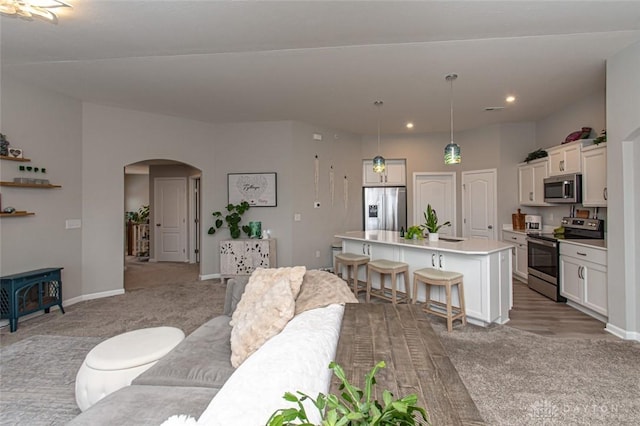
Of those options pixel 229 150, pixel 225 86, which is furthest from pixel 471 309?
pixel 229 150

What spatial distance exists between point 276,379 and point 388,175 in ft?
20.7

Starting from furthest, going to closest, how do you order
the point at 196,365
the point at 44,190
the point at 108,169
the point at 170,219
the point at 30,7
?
1. the point at 170,219
2. the point at 108,169
3. the point at 44,190
4. the point at 30,7
5. the point at 196,365

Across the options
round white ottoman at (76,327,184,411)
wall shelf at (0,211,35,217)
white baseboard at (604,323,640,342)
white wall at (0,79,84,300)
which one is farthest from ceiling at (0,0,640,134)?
white baseboard at (604,323,640,342)

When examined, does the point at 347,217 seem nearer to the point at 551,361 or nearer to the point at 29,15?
the point at 551,361

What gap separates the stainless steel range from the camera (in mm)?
4117

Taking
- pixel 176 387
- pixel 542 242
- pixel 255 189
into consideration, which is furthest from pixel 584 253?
pixel 255 189

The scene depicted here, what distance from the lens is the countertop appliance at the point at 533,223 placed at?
5.25 m

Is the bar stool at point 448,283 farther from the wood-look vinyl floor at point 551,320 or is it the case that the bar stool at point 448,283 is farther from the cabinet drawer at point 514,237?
the cabinet drawer at point 514,237

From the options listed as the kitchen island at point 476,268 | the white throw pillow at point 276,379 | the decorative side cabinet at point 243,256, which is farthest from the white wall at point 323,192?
the white throw pillow at point 276,379

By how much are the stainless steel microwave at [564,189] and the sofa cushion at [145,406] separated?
501cm

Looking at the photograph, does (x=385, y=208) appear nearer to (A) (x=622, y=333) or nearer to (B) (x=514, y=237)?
(B) (x=514, y=237)

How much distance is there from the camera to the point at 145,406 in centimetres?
137

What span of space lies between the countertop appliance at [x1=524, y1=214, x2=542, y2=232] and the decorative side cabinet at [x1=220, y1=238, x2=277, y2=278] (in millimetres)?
4442

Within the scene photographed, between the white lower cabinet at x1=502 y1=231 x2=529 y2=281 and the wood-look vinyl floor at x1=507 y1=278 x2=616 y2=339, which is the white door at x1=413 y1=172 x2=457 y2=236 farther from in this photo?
the wood-look vinyl floor at x1=507 y1=278 x2=616 y2=339
